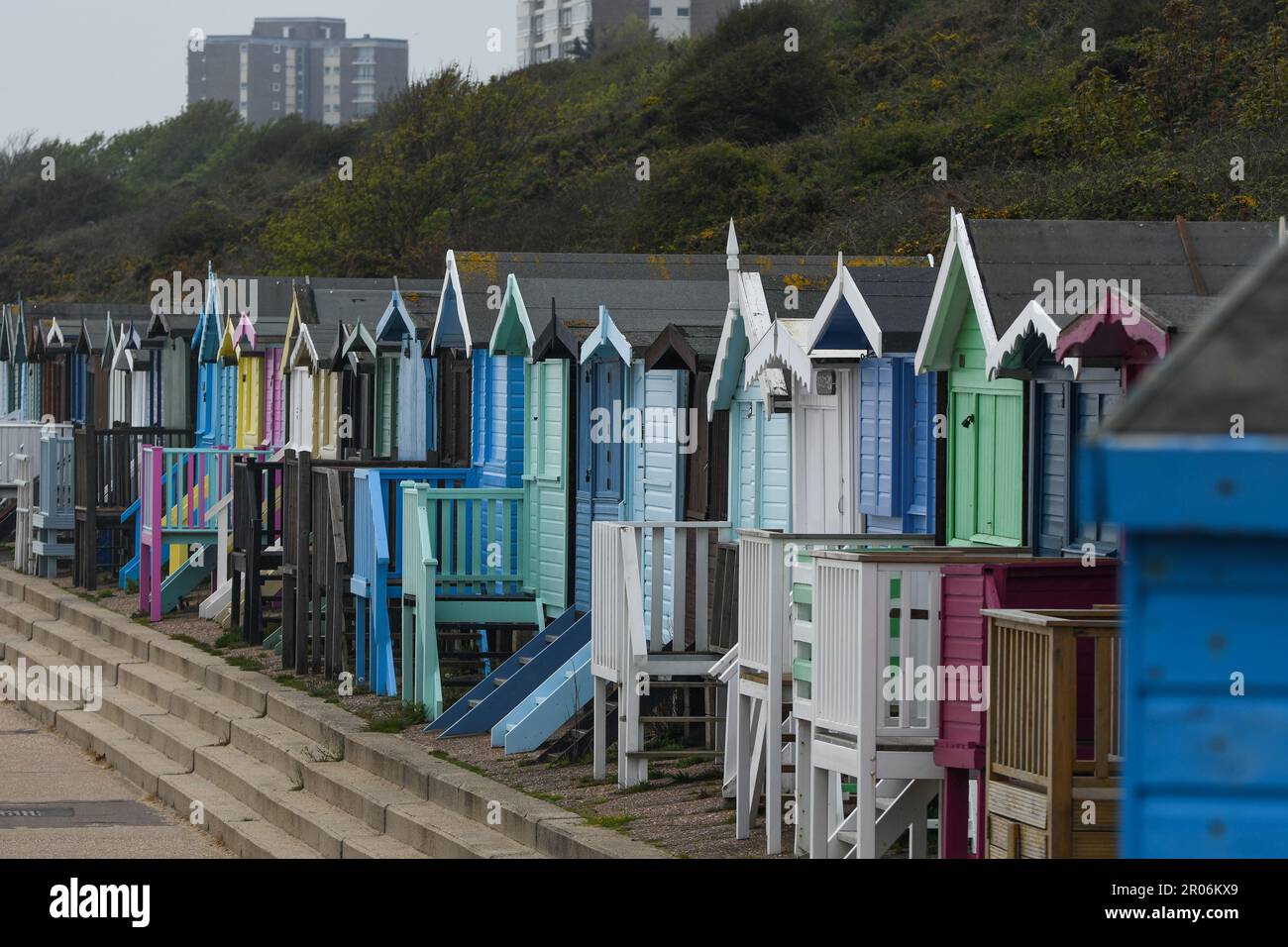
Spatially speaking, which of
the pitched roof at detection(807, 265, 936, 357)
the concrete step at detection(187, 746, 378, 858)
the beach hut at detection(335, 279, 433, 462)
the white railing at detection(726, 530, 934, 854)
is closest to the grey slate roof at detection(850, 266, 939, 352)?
the pitched roof at detection(807, 265, 936, 357)

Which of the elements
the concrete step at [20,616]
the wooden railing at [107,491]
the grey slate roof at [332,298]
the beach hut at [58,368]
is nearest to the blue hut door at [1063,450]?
the grey slate roof at [332,298]

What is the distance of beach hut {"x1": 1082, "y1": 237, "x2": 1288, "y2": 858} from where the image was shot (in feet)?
9.67

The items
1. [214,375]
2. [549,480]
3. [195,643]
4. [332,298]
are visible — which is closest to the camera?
[549,480]

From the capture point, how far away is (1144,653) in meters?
3.25

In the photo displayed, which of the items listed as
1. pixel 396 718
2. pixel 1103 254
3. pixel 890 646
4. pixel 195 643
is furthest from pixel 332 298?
pixel 890 646

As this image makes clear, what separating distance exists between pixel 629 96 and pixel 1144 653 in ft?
217

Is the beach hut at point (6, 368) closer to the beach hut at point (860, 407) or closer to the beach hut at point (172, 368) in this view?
the beach hut at point (172, 368)

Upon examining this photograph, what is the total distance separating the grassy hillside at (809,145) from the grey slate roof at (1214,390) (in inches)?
955

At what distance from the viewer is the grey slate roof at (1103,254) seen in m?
10.5

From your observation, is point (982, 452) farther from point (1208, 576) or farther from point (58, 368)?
point (58, 368)

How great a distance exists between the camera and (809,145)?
1852 inches

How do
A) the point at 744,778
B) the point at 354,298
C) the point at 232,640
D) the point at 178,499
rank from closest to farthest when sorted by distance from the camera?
the point at 744,778 < the point at 232,640 < the point at 178,499 < the point at 354,298

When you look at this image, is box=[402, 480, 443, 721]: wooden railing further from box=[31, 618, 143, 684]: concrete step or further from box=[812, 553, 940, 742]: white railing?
Result: box=[812, 553, 940, 742]: white railing

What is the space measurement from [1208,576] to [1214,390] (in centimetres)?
35
